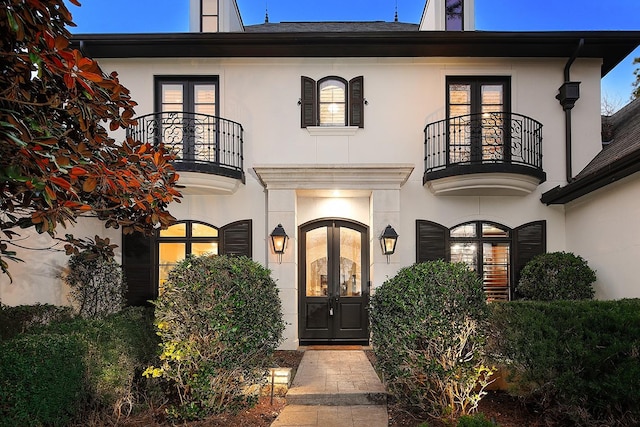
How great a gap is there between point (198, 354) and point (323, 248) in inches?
180

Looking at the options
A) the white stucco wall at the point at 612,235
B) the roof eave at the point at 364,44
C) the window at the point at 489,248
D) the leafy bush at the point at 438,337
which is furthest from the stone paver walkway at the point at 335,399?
the roof eave at the point at 364,44

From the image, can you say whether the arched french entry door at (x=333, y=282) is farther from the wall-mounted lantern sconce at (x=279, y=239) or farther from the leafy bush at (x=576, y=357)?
the leafy bush at (x=576, y=357)

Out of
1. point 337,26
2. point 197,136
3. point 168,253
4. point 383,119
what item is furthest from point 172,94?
point 337,26

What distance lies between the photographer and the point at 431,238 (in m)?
8.44

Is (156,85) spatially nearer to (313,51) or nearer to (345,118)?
A: (313,51)

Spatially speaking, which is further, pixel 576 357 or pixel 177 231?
pixel 177 231

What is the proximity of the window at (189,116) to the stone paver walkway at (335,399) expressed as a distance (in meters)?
4.68

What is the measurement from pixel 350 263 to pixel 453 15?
592 cm

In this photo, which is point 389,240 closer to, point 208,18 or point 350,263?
point 350,263

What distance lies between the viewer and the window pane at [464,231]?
852 centimetres

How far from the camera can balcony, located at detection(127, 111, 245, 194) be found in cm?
821

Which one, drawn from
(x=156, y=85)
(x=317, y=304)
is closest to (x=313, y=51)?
(x=156, y=85)

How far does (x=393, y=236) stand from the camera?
25.5ft

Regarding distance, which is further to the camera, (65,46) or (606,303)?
(606,303)
